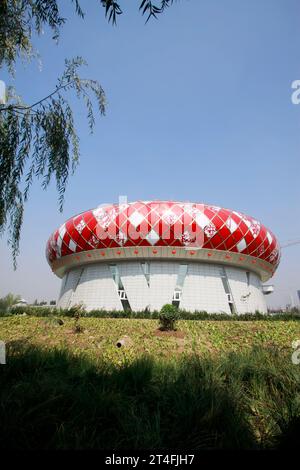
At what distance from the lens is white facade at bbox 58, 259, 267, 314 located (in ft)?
83.8

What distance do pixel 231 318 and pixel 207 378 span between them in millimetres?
16587

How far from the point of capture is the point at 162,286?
25672 millimetres

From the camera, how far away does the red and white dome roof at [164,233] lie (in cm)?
2419

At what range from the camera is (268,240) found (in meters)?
28.0

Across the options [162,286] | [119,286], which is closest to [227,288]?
[162,286]

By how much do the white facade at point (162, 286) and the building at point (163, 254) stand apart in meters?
0.08

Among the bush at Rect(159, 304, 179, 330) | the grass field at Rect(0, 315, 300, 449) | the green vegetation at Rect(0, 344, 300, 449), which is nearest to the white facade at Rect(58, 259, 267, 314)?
the bush at Rect(159, 304, 179, 330)

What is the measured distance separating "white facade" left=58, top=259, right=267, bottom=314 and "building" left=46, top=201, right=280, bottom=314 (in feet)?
0.26

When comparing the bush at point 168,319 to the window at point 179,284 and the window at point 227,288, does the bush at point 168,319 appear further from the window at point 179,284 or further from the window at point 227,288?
the window at point 227,288

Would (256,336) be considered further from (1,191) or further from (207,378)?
(1,191)

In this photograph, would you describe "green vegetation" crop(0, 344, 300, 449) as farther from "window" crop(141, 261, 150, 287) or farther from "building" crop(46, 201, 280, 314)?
"window" crop(141, 261, 150, 287)

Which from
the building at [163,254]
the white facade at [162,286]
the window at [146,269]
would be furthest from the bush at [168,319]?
the window at [146,269]

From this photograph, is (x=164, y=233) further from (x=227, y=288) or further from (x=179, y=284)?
(x=227, y=288)
